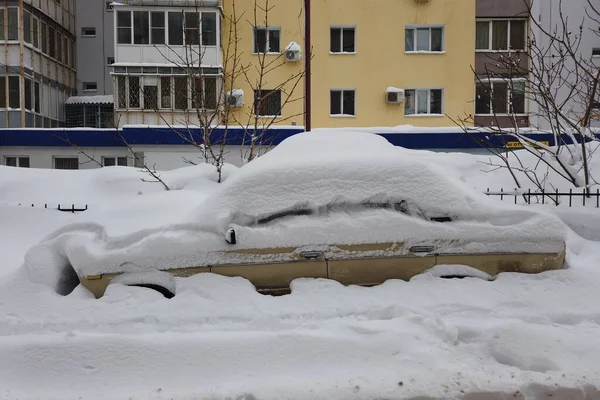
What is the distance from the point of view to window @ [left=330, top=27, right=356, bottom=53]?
21984 millimetres

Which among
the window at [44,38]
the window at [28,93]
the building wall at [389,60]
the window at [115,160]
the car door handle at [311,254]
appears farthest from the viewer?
the window at [44,38]

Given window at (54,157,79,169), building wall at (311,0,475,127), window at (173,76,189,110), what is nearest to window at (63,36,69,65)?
window at (54,157,79,169)

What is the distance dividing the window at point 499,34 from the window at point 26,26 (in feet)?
66.8

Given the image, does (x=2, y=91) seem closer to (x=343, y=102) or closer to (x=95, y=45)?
(x=95, y=45)

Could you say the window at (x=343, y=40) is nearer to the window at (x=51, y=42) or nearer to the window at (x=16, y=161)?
the window at (x=16, y=161)

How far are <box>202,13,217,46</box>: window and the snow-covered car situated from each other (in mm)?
17660

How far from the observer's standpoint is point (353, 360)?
3629 mm

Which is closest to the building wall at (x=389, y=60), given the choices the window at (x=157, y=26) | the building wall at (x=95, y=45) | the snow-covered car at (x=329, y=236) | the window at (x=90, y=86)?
the window at (x=157, y=26)

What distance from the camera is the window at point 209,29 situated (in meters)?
20.9

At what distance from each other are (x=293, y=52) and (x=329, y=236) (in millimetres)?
17532

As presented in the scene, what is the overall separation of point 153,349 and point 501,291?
304cm

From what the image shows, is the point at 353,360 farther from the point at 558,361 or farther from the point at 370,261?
the point at 558,361

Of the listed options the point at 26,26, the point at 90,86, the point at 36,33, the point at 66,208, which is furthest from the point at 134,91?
the point at 66,208

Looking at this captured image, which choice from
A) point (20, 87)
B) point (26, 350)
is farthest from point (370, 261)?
point (20, 87)
